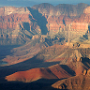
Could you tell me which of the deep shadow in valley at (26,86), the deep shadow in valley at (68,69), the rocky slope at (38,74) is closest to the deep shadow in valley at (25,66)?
the deep shadow in valley at (68,69)

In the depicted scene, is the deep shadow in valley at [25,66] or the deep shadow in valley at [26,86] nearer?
the deep shadow in valley at [26,86]

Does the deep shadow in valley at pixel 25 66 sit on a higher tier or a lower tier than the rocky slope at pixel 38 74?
lower

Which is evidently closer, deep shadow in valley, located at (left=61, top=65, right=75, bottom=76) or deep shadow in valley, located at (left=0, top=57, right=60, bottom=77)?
deep shadow in valley, located at (left=61, top=65, right=75, bottom=76)

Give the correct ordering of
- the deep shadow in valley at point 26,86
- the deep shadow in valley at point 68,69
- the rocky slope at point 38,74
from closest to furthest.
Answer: the deep shadow in valley at point 26,86, the rocky slope at point 38,74, the deep shadow in valley at point 68,69

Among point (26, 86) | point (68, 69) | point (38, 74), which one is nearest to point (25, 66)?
point (68, 69)

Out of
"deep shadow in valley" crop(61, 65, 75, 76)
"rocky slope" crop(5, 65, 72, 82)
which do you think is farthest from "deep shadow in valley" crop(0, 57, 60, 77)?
"rocky slope" crop(5, 65, 72, 82)

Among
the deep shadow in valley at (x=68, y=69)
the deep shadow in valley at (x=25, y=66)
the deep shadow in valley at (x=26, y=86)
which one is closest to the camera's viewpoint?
the deep shadow in valley at (x=26, y=86)

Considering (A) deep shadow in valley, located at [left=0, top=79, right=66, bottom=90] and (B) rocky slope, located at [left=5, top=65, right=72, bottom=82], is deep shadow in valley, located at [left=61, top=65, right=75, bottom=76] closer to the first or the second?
(B) rocky slope, located at [left=5, top=65, right=72, bottom=82]

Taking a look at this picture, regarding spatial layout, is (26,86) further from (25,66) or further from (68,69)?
(25,66)

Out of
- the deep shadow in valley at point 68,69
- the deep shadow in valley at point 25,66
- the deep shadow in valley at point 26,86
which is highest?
the deep shadow in valley at point 26,86

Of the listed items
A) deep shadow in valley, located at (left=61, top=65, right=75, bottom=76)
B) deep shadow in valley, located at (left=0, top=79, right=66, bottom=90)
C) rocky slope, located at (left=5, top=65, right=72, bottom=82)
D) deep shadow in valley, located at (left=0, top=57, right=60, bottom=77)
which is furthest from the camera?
deep shadow in valley, located at (left=0, top=57, right=60, bottom=77)

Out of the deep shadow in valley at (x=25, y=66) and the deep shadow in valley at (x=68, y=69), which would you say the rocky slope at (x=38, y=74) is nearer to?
the deep shadow in valley at (x=68, y=69)

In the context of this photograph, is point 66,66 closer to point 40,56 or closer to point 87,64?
point 87,64
